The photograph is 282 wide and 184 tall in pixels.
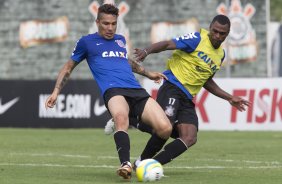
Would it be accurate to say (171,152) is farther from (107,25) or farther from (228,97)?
(107,25)

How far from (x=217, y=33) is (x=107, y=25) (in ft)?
5.08

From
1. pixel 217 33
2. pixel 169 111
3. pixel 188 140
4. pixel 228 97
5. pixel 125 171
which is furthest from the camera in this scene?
pixel 228 97

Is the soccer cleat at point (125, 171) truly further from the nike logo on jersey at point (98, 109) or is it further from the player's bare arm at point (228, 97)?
the nike logo on jersey at point (98, 109)

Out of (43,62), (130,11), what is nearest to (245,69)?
(130,11)

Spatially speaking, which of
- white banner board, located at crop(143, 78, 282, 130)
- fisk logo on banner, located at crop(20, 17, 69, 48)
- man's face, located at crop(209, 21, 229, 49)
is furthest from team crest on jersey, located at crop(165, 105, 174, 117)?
fisk logo on banner, located at crop(20, 17, 69, 48)

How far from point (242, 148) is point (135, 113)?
742 cm

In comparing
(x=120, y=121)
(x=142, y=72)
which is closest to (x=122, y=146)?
(x=120, y=121)

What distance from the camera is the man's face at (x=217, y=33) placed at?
13203 mm

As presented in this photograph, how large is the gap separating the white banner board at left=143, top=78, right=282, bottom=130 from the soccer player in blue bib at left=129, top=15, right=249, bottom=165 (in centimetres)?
1289

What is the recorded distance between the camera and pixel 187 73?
1362cm

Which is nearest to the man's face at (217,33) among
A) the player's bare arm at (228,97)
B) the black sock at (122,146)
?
the player's bare arm at (228,97)

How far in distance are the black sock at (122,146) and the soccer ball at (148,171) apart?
0.82 feet

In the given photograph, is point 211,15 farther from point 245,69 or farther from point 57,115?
point 57,115

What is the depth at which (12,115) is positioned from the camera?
1097 inches
